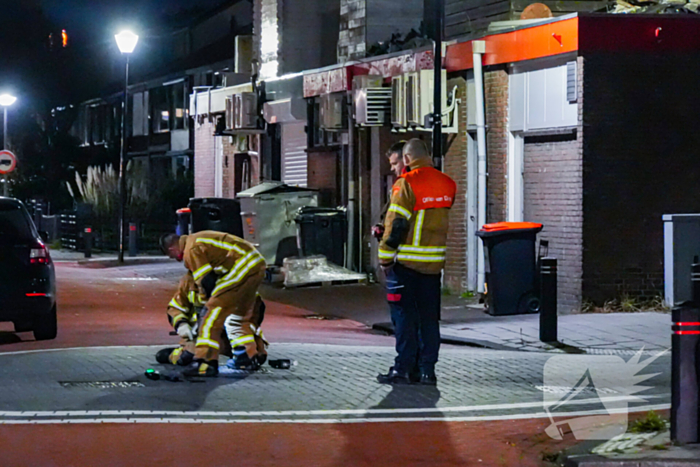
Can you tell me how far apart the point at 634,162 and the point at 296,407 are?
880cm

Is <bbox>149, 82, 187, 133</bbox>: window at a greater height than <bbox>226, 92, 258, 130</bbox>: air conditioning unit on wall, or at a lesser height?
greater

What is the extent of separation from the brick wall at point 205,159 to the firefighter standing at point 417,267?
868 inches

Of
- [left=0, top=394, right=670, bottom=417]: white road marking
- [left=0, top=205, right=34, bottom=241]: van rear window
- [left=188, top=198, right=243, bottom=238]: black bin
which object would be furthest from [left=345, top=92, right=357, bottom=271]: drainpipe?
[left=0, top=394, right=670, bottom=417]: white road marking

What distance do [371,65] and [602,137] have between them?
6729 millimetres

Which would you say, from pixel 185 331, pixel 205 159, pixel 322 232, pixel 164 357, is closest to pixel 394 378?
pixel 185 331

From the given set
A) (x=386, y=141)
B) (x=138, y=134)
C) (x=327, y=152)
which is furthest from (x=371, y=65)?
(x=138, y=134)

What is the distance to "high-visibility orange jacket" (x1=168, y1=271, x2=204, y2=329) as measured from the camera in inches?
393

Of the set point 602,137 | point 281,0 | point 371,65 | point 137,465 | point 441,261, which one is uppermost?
point 281,0

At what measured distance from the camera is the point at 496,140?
17891mm

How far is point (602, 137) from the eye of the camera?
15.8 metres

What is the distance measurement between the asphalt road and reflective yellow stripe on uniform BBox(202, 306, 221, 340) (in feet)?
1.26

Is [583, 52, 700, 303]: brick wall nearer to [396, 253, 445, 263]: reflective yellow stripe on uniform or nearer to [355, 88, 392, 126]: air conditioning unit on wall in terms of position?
[355, 88, 392, 126]: air conditioning unit on wall

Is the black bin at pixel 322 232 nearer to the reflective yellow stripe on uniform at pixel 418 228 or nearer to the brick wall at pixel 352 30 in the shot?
the brick wall at pixel 352 30

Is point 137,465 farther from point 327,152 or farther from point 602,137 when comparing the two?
point 327,152
